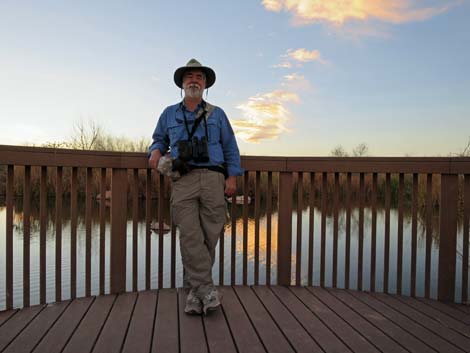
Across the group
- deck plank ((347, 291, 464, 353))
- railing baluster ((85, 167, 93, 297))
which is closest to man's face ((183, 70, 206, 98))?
railing baluster ((85, 167, 93, 297))

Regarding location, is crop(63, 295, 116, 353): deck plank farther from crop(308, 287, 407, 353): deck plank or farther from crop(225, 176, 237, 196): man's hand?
crop(308, 287, 407, 353): deck plank

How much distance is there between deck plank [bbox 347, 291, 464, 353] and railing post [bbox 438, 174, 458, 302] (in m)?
0.57

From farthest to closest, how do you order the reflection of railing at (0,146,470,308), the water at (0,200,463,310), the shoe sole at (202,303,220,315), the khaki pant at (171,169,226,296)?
the water at (0,200,463,310) < the reflection of railing at (0,146,470,308) < the khaki pant at (171,169,226,296) < the shoe sole at (202,303,220,315)

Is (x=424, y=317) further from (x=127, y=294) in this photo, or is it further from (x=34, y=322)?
(x=34, y=322)

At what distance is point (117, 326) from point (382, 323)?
60.6 inches

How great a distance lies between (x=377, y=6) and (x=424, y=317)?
628 cm

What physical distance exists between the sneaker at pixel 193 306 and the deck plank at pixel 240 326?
174 mm

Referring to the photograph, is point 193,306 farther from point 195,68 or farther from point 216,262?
point 216,262

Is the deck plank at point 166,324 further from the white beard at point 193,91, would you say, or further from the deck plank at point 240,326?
the white beard at point 193,91

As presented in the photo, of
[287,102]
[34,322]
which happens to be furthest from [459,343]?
[287,102]

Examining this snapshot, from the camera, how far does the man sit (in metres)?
2.20

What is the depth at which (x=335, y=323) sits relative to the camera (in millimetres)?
2035

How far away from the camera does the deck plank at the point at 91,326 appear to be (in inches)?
66.8

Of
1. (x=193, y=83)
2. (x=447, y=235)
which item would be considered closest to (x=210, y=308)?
(x=193, y=83)
